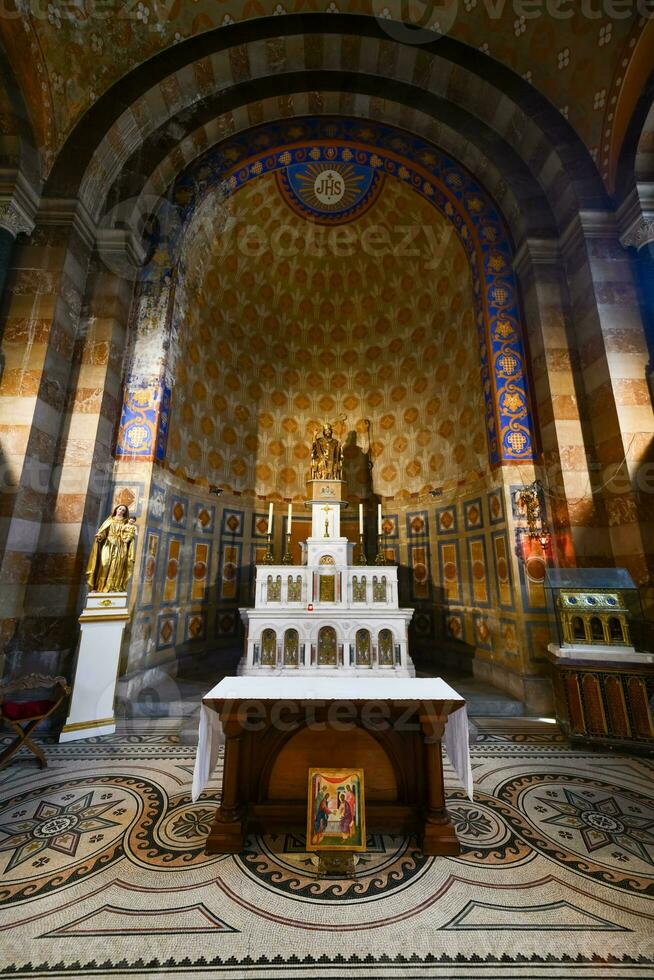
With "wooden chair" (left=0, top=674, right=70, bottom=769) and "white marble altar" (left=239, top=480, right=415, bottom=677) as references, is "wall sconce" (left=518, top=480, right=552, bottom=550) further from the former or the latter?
"wooden chair" (left=0, top=674, right=70, bottom=769)

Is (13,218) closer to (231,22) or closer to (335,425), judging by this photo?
(231,22)

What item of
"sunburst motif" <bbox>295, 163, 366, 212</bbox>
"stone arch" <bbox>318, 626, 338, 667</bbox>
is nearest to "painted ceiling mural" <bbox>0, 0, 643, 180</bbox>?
"sunburst motif" <bbox>295, 163, 366, 212</bbox>

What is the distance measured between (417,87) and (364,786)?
1328 centimetres

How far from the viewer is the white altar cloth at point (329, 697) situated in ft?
10.1

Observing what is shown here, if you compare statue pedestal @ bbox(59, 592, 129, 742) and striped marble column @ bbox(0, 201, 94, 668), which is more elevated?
striped marble column @ bbox(0, 201, 94, 668)

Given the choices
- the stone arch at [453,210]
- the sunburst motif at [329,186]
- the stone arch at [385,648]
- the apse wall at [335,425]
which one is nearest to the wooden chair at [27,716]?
the apse wall at [335,425]

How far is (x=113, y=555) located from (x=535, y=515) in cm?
728

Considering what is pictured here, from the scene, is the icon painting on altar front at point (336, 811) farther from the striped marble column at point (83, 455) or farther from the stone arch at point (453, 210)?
the stone arch at point (453, 210)

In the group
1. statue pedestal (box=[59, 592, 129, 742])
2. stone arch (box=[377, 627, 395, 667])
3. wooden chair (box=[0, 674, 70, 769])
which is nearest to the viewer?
wooden chair (box=[0, 674, 70, 769])

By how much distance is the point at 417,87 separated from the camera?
8.88 meters

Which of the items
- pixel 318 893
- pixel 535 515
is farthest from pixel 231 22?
pixel 318 893

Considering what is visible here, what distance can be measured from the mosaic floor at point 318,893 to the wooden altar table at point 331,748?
0.24 meters

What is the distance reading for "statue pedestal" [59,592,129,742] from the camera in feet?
17.5

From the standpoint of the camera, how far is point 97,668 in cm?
558
